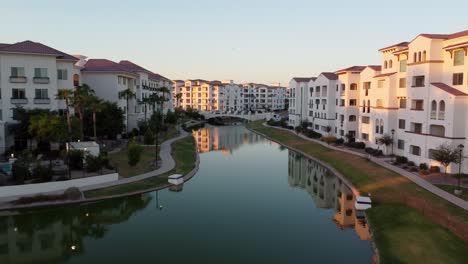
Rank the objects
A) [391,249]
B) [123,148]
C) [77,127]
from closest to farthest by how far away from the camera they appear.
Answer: [391,249] → [77,127] → [123,148]

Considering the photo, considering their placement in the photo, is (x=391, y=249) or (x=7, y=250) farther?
(x=7, y=250)

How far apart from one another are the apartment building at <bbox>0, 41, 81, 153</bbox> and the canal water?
23.6 metres

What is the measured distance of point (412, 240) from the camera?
22.6 meters

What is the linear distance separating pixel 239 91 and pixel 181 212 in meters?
149

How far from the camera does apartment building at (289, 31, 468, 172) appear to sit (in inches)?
1490

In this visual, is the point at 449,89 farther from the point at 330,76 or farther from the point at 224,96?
the point at 224,96

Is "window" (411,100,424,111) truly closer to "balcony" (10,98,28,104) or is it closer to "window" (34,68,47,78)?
"window" (34,68,47,78)

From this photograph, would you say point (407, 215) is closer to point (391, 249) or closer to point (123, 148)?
point (391, 249)

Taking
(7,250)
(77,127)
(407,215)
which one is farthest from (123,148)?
(407,215)

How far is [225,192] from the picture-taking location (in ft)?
123

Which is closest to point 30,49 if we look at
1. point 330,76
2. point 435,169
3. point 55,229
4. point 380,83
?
point 55,229

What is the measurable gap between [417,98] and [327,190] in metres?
15.5

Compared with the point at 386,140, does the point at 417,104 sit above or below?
above

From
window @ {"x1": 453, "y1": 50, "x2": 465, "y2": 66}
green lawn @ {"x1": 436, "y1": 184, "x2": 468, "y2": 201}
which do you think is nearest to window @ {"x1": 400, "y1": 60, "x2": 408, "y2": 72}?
window @ {"x1": 453, "y1": 50, "x2": 465, "y2": 66}
